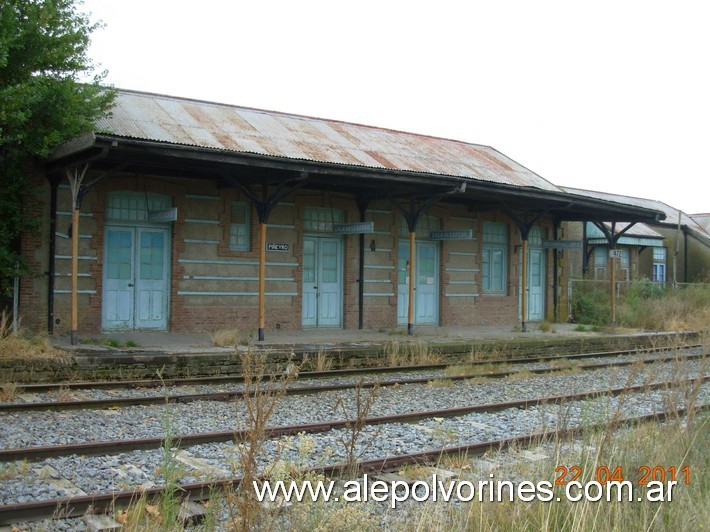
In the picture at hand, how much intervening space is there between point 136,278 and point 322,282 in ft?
15.2

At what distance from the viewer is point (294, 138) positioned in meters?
17.4

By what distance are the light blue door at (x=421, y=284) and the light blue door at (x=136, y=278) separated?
21.2ft

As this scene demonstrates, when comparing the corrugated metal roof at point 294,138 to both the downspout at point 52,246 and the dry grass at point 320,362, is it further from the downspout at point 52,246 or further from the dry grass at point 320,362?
the dry grass at point 320,362

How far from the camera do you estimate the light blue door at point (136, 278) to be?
1509 cm

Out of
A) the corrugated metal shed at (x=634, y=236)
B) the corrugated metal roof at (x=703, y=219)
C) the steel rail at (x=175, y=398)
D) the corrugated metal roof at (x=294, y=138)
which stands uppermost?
the corrugated metal roof at (x=703, y=219)

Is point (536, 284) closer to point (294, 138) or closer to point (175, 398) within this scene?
point (294, 138)

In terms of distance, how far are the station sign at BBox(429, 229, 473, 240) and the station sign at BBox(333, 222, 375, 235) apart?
2597 mm

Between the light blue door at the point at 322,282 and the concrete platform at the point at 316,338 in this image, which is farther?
the light blue door at the point at 322,282

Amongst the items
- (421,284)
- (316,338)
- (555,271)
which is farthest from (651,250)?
(316,338)

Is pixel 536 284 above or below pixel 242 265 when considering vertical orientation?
below

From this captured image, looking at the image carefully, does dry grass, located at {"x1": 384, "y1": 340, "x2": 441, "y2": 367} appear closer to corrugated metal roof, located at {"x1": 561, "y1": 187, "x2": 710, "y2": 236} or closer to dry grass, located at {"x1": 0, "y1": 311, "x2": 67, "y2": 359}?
dry grass, located at {"x1": 0, "y1": 311, "x2": 67, "y2": 359}

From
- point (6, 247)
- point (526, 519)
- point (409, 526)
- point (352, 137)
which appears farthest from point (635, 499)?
point (352, 137)

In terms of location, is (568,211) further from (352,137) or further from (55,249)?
(55,249)
